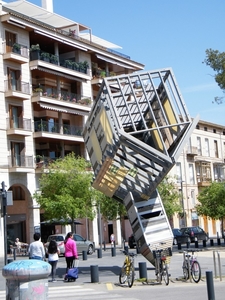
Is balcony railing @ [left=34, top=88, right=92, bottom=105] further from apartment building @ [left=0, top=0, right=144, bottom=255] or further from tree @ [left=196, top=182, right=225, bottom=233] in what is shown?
tree @ [left=196, top=182, right=225, bottom=233]

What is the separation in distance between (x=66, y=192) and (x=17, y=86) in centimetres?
910

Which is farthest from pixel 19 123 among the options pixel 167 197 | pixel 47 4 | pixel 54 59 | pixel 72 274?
pixel 72 274

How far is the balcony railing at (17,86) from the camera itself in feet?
145

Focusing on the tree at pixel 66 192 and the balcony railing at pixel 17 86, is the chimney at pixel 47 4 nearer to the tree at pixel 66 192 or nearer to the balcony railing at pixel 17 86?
the balcony railing at pixel 17 86

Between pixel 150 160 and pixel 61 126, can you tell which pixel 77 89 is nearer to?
pixel 61 126

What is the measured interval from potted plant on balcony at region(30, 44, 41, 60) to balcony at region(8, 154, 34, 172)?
317 inches

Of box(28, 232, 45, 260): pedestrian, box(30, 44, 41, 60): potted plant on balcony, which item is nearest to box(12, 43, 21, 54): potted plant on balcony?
box(30, 44, 41, 60): potted plant on balcony

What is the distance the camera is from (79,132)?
50.9 metres

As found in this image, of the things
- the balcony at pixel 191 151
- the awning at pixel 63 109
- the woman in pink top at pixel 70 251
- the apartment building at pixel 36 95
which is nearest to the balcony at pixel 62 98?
the apartment building at pixel 36 95

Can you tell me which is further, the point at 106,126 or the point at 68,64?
the point at 68,64

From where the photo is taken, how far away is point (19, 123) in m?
45.0

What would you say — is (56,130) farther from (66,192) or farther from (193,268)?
(193,268)

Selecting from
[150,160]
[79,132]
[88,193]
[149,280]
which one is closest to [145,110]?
[150,160]

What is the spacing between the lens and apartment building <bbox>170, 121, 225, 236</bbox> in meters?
68.6
